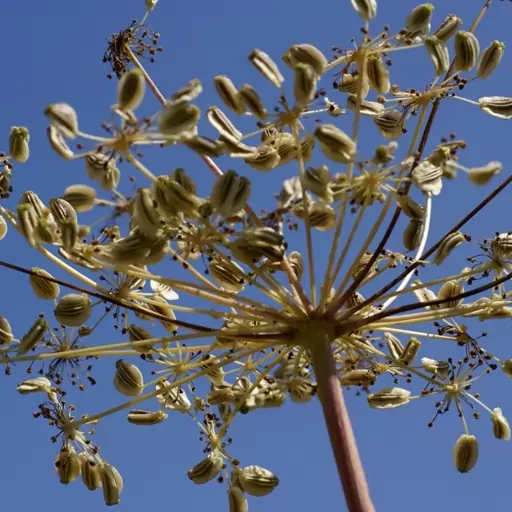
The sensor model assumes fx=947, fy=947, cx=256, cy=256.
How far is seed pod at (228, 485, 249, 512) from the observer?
6672 mm

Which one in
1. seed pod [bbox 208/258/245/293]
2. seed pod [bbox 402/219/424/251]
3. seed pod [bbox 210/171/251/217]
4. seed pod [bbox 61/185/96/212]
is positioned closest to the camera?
seed pod [bbox 210/171/251/217]

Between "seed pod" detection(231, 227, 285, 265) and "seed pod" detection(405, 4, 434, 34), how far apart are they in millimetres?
1973

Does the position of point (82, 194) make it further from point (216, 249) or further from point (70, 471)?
point (70, 471)

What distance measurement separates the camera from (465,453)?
705 cm

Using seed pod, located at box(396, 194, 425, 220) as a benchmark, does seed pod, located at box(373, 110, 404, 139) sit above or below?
above

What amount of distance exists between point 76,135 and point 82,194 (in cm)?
52

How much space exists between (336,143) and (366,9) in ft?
4.23

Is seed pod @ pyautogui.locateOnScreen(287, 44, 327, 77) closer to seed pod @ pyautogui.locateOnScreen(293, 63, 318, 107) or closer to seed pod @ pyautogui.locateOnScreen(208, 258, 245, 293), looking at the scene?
seed pod @ pyautogui.locateOnScreen(293, 63, 318, 107)

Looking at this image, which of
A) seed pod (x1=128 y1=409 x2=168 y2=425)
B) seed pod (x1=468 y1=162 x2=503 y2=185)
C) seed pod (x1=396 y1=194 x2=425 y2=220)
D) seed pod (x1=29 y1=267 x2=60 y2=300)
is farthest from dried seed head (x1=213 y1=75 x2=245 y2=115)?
seed pod (x1=128 y1=409 x2=168 y2=425)

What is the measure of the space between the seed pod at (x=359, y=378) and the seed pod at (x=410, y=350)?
28 cm

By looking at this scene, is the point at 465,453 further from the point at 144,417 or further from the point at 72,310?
the point at 72,310

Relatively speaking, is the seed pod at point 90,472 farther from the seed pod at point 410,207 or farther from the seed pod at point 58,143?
the seed pod at point 410,207

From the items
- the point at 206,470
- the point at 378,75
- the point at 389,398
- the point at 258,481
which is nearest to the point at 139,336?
the point at 206,470

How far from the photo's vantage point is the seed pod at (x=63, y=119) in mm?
5641
